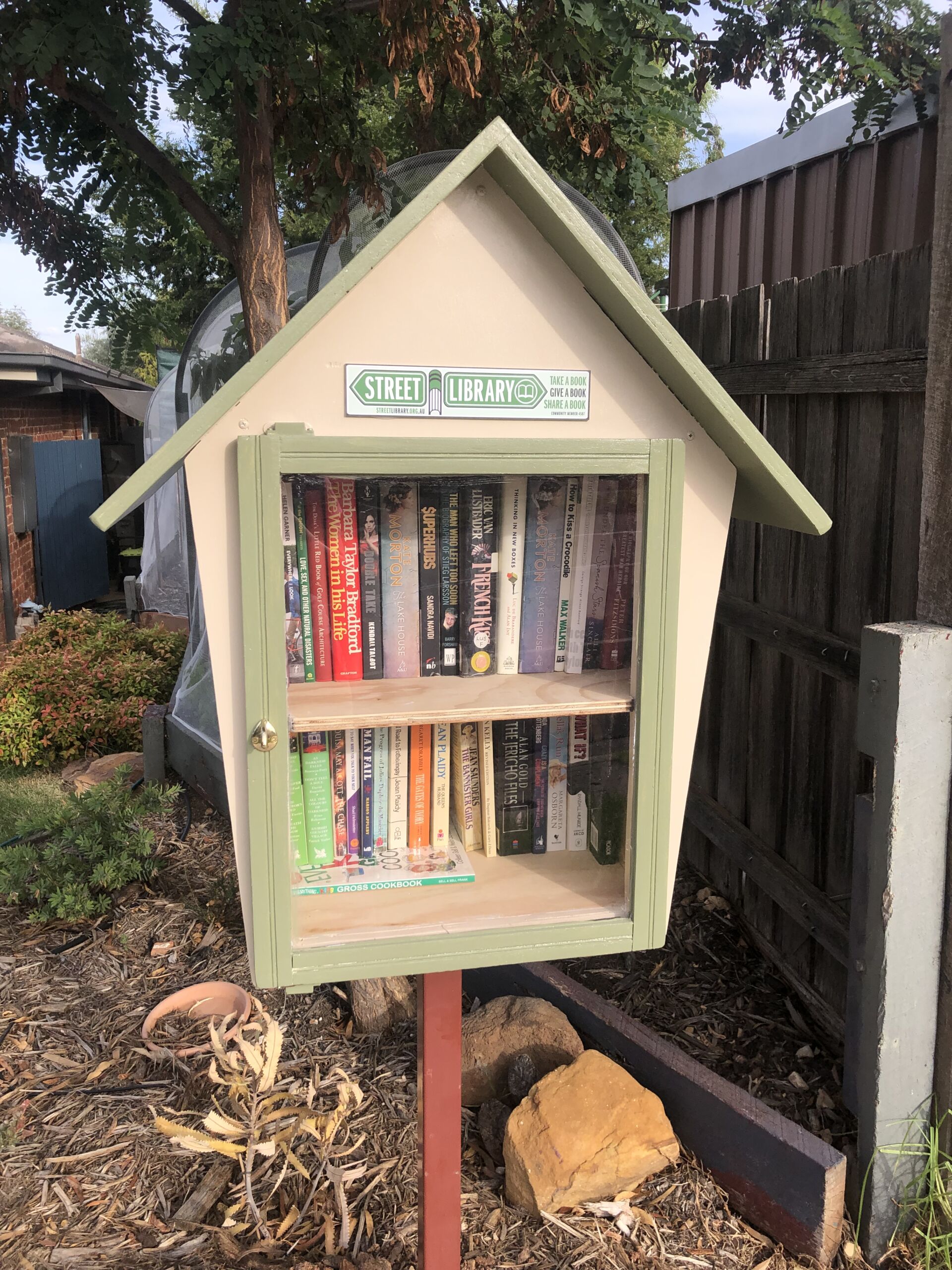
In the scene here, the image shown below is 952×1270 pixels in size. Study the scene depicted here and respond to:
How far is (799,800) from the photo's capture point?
3.27 meters

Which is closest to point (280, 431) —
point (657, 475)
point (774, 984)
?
point (657, 475)

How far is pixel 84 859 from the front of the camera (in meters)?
3.89

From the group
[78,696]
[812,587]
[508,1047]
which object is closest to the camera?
[508,1047]

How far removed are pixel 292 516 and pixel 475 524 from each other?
33cm

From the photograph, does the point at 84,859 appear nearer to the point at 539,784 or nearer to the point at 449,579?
the point at 539,784

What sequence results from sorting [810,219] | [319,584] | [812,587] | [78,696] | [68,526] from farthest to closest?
[68,526]
[78,696]
[810,219]
[812,587]
[319,584]

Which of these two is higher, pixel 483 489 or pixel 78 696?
pixel 483 489

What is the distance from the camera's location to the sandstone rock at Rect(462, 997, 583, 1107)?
9.14ft

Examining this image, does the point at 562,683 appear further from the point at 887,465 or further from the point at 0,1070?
the point at 0,1070

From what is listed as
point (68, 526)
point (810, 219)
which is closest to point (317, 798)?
point (810, 219)

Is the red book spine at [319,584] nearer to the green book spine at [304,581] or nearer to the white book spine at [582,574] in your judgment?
the green book spine at [304,581]

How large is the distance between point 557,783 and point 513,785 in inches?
3.5

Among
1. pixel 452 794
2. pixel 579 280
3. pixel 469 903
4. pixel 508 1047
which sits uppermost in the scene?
pixel 579 280

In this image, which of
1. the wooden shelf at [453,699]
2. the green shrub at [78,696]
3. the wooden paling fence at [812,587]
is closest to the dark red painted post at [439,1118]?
the wooden shelf at [453,699]
